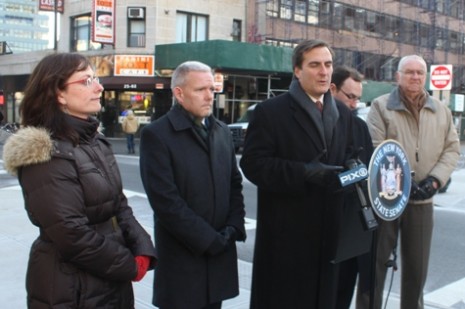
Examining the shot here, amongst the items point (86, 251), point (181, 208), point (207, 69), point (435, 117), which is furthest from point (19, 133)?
point (435, 117)

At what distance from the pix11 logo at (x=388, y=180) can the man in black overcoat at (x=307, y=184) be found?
0.28 metres

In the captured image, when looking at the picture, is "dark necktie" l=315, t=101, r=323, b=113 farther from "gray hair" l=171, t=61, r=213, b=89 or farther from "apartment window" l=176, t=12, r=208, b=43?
"apartment window" l=176, t=12, r=208, b=43

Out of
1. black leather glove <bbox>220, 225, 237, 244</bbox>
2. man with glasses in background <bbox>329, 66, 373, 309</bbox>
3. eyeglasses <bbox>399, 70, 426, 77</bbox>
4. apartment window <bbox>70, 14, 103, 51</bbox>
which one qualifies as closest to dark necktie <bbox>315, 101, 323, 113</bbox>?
man with glasses in background <bbox>329, 66, 373, 309</bbox>

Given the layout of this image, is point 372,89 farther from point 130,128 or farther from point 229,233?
point 229,233

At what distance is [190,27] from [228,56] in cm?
456

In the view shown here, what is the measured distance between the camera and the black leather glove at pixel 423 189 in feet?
12.1

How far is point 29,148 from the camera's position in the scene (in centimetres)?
236

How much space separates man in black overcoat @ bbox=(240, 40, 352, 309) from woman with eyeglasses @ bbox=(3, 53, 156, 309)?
0.86 meters

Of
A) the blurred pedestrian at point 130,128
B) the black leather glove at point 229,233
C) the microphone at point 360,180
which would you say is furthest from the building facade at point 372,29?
the microphone at point 360,180

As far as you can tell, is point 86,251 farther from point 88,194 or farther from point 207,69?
point 207,69

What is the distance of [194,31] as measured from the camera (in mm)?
28250

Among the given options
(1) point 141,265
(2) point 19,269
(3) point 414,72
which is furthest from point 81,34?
(1) point 141,265

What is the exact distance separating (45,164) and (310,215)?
4.97 feet

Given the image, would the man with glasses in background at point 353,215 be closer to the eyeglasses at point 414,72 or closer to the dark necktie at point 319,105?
the dark necktie at point 319,105
